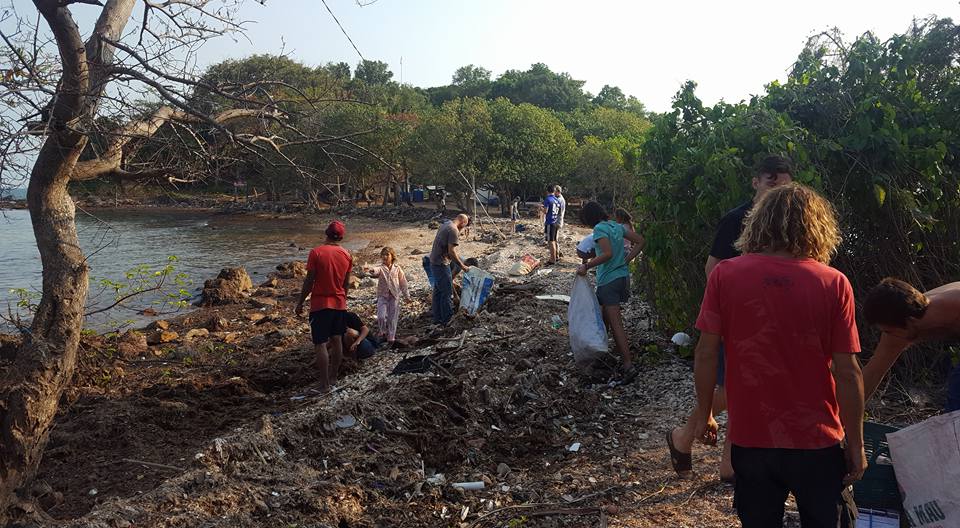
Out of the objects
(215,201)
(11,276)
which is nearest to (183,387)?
(11,276)

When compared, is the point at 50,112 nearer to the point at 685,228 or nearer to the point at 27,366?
the point at 27,366

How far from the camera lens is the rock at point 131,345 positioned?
10.1 meters

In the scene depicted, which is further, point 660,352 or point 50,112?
point 660,352

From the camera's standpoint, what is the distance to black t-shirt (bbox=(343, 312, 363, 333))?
7755mm

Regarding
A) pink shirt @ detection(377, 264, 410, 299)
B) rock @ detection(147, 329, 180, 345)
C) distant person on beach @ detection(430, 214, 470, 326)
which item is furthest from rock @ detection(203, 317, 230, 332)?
pink shirt @ detection(377, 264, 410, 299)

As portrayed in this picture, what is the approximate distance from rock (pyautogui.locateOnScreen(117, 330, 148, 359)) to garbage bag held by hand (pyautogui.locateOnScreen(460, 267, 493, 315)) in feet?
16.2

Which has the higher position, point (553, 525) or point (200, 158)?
point (200, 158)

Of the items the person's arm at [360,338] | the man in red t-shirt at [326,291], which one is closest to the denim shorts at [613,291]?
the man in red t-shirt at [326,291]

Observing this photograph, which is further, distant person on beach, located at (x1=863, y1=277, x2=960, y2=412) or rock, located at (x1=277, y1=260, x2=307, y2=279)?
rock, located at (x1=277, y1=260, x2=307, y2=279)

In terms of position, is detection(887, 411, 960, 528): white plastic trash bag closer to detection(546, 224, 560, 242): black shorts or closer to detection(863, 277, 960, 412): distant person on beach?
detection(863, 277, 960, 412): distant person on beach

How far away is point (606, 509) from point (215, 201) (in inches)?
2200

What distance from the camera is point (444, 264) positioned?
945cm

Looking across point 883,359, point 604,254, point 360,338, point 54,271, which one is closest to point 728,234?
point 883,359

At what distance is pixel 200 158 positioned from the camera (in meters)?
5.08
